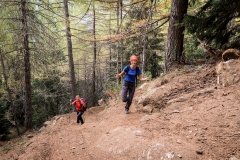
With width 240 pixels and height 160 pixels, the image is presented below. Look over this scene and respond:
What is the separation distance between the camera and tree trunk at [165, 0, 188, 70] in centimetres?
985

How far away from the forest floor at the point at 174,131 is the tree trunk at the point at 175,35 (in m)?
0.83

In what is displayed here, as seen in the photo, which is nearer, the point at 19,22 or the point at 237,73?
the point at 237,73

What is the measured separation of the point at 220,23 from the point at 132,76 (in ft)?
9.66

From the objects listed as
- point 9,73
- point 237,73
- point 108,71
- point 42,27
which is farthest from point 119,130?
point 108,71

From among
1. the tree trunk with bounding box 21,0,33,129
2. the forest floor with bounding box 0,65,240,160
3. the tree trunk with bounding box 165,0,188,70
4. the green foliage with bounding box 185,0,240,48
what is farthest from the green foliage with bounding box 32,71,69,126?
the green foliage with bounding box 185,0,240,48

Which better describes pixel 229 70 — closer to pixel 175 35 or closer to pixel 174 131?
pixel 174 131

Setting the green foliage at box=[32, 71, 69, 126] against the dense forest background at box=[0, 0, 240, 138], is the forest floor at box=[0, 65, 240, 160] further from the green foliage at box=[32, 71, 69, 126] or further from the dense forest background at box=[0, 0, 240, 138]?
the green foliage at box=[32, 71, 69, 126]

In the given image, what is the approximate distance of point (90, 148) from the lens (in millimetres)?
Answer: 6902

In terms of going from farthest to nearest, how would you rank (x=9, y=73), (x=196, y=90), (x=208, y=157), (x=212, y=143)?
(x=9, y=73) < (x=196, y=90) < (x=212, y=143) < (x=208, y=157)

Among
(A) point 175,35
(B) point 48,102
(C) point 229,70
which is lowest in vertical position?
(B) point 48,102

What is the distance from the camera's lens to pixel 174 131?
6094 mm

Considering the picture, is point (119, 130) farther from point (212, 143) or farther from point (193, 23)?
point (193, 23)

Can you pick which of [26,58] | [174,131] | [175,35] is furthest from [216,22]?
[26,58]

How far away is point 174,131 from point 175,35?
4.77m
